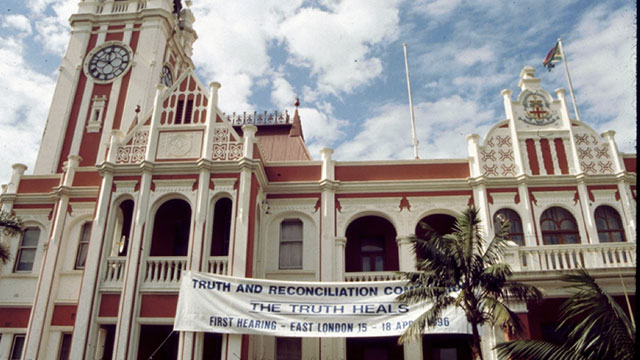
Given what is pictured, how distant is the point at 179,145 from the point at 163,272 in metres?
4.93

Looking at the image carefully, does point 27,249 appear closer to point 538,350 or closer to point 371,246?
point 371,246

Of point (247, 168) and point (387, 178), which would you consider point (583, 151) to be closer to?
point (387, 178)

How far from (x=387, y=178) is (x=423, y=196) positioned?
167 cm

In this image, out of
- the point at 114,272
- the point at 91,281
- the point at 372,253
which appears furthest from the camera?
the point at 372,253

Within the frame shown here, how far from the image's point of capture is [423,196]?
20.9 m

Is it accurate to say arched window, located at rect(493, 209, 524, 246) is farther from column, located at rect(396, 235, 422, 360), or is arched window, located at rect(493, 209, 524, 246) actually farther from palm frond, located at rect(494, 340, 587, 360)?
palm frond, located at rect(494, 340, 587, 360)

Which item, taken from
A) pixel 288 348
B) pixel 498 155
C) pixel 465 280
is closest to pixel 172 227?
pixel 288 348

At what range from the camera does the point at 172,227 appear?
2116cm

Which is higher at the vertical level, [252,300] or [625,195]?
[625,195]

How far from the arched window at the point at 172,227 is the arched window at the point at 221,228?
129cm

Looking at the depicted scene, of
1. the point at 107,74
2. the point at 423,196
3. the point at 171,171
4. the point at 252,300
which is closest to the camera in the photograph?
the point at 252,300

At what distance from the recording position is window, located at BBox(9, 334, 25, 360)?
19594 millimetres

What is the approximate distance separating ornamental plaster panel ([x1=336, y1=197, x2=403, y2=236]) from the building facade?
0.04 m

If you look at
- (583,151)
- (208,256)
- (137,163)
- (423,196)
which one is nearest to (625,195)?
(583,151)
